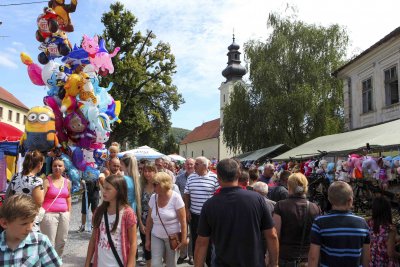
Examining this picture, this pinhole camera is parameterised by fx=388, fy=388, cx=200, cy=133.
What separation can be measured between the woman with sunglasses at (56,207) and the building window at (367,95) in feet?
53.2

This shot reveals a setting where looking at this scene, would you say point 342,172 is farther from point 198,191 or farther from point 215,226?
point 215,226

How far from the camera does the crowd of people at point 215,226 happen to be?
7.77 ft

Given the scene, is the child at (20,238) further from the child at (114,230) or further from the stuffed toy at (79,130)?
the stuffed toy at (79,130)

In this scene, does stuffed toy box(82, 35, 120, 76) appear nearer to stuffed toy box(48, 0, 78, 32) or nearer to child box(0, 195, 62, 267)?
stuffed toy box(48, 0, 78, 32)

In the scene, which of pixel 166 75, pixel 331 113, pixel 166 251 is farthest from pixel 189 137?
pixel 166 251

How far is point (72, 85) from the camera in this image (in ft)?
30.8

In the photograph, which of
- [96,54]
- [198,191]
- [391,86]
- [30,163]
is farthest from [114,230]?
[391,86]

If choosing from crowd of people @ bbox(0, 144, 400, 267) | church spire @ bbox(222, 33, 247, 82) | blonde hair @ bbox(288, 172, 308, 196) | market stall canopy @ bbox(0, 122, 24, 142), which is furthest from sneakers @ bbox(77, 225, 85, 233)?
church spire @ bbox(222, 33, 247, 82)

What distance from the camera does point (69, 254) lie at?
6.69 m

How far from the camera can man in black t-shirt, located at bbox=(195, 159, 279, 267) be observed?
3.08m

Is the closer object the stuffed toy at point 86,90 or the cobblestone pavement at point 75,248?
the cobblestone pavement at point 75,248

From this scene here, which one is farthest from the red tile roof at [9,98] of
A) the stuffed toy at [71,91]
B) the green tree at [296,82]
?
the stuffed toy at [71,91]

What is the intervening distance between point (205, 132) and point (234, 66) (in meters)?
25.2

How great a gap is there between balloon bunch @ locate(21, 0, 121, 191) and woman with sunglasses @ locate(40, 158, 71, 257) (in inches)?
169
